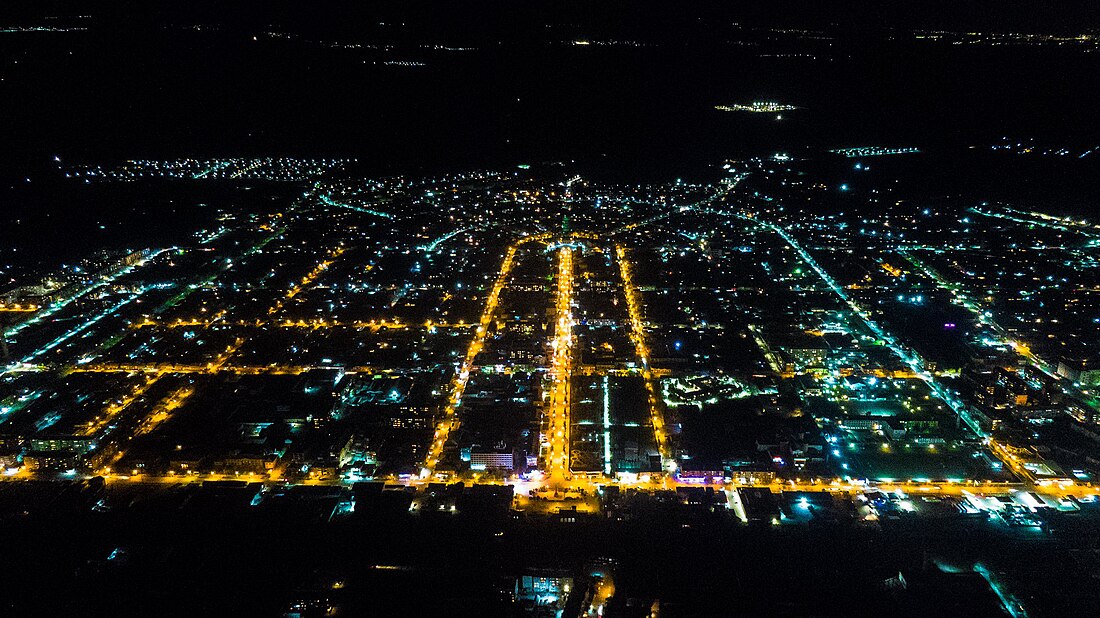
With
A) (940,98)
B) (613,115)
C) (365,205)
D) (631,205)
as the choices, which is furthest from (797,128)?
(365,205)

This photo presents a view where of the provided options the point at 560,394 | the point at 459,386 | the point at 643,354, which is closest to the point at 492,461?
the point at 560,394

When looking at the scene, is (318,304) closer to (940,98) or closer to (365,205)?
(365,205)

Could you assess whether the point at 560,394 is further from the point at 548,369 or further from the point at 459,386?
the point at 459,386

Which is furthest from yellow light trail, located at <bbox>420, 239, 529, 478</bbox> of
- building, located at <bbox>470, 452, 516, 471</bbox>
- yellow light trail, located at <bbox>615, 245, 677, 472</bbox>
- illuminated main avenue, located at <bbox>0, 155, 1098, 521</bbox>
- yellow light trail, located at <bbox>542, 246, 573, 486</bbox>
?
yellow light trail, located at <bbox>615, 245, 677, 472</bbox>

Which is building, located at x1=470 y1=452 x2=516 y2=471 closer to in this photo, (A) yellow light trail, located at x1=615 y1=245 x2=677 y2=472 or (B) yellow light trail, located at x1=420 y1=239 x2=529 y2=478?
(B) yellow light trail, located at x1=420 y1=239 x2=529 y2=478

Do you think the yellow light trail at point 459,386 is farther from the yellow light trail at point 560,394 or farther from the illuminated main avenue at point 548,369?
the yellow light trail at point 560,394
